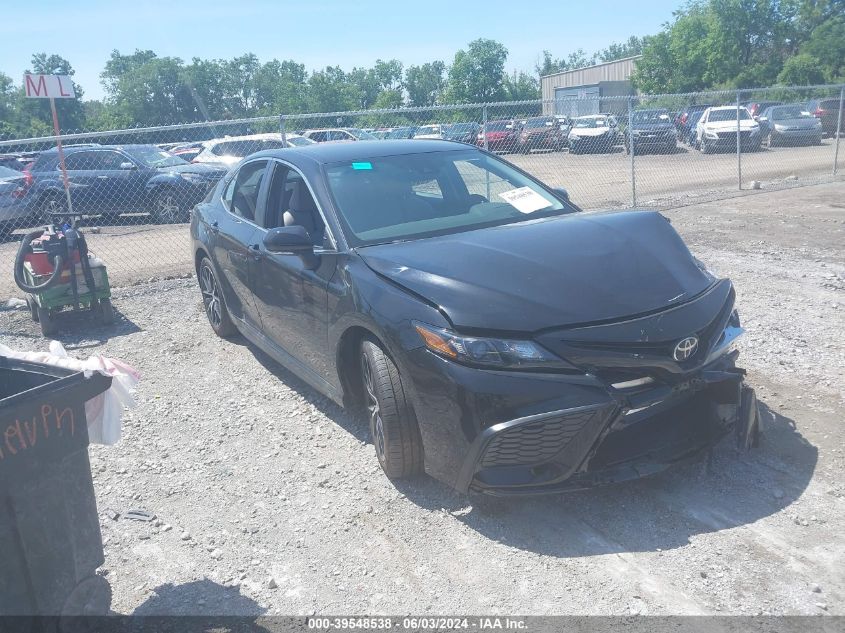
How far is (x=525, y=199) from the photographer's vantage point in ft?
16.8

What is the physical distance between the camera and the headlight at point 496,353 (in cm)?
342

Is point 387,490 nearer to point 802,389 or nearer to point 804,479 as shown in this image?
point 804,479

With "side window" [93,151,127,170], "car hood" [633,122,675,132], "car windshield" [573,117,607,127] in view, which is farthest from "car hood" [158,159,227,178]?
"car hood" [633,122,675,132]

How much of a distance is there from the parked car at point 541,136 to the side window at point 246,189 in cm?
1475

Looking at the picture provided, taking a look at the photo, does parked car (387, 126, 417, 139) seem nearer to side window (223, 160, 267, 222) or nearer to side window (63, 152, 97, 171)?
side window (63, 152, 97, 171)

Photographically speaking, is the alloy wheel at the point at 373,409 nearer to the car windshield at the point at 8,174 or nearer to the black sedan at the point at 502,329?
the black sedan at the point at 502,329

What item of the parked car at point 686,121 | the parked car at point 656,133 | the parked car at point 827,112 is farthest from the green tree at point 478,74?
the parked car at point 656,133

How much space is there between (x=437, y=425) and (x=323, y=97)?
60.3m

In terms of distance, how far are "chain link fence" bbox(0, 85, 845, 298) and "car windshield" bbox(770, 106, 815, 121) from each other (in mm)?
51

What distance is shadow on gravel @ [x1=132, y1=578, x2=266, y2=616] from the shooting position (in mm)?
3258

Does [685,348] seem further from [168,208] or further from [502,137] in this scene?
[502,137]

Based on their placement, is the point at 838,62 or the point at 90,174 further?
the point at 838,62

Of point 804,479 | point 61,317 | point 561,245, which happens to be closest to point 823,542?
point 804,479

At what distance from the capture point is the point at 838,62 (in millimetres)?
45906
